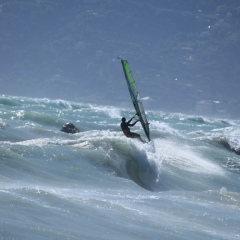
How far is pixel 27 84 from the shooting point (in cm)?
16488

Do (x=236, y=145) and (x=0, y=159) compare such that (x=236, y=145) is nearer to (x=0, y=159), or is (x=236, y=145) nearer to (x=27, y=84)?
(x=0, y=159)

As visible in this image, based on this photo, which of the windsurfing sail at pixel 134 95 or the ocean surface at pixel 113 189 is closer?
the ocean surface at pixel 113 189

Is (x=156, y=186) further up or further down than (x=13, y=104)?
further down

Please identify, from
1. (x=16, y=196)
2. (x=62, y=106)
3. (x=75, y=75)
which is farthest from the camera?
(x=75, y=75)

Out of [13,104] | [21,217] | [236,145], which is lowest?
[21,217]

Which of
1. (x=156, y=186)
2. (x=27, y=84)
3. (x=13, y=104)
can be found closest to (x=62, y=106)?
(x=13, y=104)

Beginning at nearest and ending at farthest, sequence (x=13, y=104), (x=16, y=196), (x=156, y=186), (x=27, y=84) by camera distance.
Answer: (x=16, y=196) < (x=156, y=186) < (x=13, y=104) < (x=27, y=84)

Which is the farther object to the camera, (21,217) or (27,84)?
(27,84)

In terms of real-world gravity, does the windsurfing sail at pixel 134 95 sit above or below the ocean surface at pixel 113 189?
above

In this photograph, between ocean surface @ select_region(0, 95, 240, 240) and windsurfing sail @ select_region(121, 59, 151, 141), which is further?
windsurfing sail @ select_region(121, 59, 151, 141)

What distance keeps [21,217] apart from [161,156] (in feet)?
41.0

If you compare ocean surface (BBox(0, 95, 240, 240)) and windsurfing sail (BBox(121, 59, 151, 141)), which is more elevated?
windsurfing sail (BBox(121, 59, 151, 141))

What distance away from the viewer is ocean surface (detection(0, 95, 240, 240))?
36.7ft

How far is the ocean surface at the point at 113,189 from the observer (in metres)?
11.2
